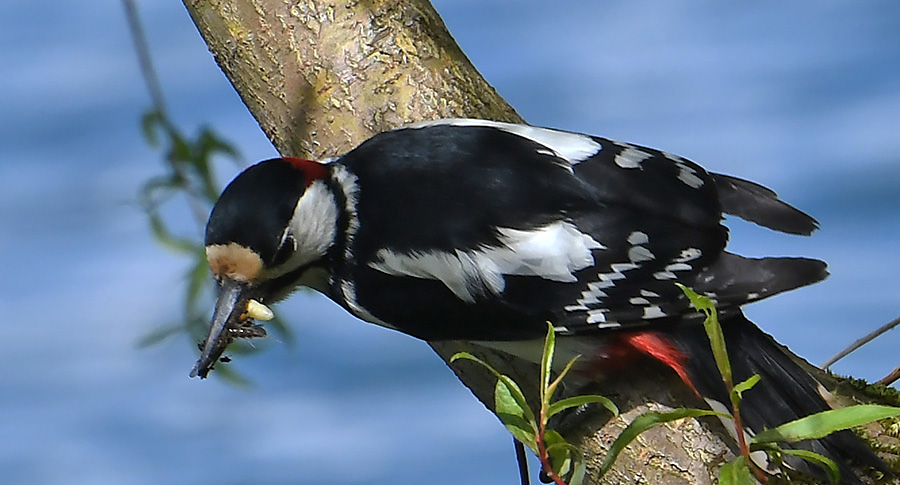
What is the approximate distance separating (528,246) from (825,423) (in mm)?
722

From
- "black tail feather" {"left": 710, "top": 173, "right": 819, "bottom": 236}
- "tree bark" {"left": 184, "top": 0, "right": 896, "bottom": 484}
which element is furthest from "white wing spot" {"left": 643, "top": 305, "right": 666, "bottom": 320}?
"tree bark" {"left": 184, "top": 0, "right": 896, "bottom": 484}

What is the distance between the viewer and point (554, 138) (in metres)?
1.77

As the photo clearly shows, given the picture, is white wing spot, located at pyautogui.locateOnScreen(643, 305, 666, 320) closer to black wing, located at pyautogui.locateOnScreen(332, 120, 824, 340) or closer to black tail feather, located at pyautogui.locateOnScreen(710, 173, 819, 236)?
black wing, located at pyautogui.locateOnScreen(332, 120, 824, 340)

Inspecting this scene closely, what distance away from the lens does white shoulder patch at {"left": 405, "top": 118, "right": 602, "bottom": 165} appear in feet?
5.68

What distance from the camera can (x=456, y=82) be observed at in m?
1.93

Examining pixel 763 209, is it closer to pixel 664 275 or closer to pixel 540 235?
pixel 664 275

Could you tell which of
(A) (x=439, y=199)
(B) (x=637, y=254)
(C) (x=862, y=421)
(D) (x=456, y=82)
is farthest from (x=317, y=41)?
(C) (x=862, y=421)

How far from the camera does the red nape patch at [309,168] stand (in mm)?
1767

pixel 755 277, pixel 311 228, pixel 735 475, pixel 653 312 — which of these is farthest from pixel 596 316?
pixel 735 475

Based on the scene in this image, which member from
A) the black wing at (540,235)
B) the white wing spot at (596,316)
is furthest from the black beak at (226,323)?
the white wing spot at (596,316)

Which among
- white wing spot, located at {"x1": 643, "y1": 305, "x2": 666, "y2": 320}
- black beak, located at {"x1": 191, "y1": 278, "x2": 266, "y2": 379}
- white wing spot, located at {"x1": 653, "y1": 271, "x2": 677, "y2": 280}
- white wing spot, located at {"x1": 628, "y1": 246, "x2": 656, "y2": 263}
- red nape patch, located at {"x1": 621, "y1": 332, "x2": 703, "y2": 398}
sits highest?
white wing spot, located at {"x1": 628, "y1": 246, "x2": 656, "y2": 263}

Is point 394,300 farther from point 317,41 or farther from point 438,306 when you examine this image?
point 317,41

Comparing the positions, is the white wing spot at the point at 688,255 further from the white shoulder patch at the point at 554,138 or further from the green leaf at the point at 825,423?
the green leaf at the point at 825,423

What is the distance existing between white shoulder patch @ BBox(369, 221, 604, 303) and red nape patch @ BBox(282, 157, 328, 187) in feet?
0.72
